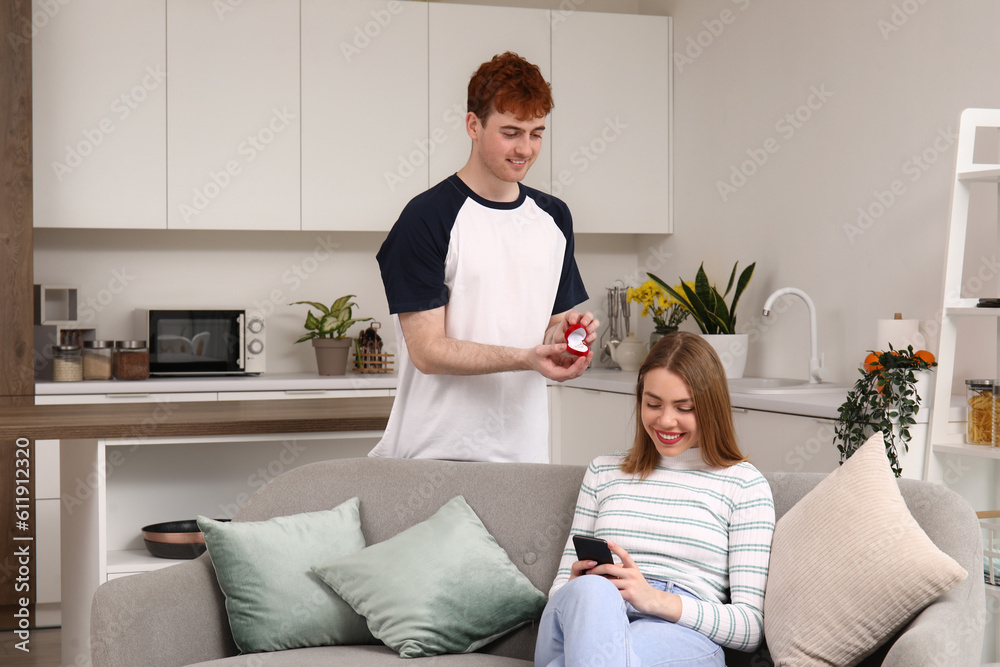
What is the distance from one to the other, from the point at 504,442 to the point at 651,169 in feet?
9.54

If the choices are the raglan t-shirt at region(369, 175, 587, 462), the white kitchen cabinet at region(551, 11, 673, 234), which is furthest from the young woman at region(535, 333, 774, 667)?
the white kitchen cabinet at region(551, 11, 673, 234)

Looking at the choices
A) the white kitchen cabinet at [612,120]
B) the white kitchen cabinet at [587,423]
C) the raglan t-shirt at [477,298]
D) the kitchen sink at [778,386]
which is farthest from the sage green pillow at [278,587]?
the white kitchen cabinet at [612,120]

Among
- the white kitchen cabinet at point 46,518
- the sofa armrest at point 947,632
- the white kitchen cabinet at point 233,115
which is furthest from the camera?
the white kitchen cabinet at point 233,115

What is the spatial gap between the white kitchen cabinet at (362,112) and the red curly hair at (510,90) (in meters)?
2.52

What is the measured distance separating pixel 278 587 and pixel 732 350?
2.35 m

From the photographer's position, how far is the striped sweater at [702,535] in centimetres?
159

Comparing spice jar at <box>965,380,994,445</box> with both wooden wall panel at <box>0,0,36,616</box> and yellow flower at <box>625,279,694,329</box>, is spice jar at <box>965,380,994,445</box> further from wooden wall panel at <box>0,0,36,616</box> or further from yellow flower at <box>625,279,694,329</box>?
wooden wall panel at <box>0,0,36,616</box>

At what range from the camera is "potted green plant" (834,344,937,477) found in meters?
2.47

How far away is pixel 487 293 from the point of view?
193 centimetres

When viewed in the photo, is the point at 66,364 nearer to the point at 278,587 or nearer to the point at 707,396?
the point at 278,587

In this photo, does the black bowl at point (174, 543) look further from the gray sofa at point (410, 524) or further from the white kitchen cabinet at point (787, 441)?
the white kitchen cabinet at point (787, 441)

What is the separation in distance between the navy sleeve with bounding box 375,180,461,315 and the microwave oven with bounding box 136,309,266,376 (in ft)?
8.24

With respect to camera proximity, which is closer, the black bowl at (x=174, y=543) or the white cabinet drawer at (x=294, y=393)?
the black bowl at (x=174, y=543)

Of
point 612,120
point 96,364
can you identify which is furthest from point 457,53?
point 96,364
